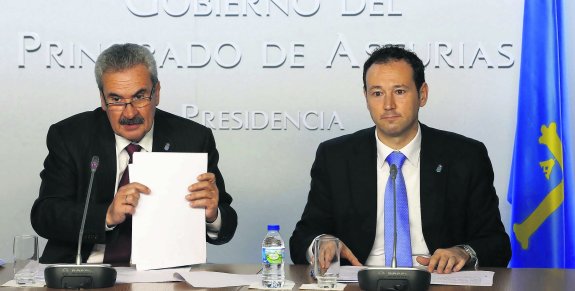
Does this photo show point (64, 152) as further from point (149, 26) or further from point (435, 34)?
point (435, 34)

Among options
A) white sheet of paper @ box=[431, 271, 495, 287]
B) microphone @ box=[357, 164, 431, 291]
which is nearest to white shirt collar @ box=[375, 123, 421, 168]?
white sheet of paper @ box=[431, 271, 495, 287]

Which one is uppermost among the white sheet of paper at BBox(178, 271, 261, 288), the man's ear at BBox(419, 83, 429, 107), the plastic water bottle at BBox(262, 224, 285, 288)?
the man's ear at BBox(419, 83, 429, 107)

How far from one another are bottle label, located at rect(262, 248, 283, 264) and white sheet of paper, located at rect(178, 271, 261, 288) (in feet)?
0.35

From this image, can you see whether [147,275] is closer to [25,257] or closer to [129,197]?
[129,197]

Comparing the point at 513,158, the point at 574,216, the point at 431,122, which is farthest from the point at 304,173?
the point at 574,216

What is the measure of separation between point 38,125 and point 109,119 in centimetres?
176

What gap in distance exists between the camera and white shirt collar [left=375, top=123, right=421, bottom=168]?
4.09m

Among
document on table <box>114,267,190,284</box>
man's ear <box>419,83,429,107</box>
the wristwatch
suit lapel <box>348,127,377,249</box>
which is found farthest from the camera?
man's ear <box>419,83,429,107</box>

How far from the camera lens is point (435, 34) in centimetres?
539

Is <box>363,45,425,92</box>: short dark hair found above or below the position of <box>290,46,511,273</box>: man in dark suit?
above

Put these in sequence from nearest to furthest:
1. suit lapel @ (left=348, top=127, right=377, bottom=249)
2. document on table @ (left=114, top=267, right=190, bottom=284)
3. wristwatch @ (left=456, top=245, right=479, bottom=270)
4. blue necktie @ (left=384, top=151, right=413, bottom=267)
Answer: document on table @ (left=114, top=267, right=190, bottom=284), wristwatch @ (left=456, top=245, right=479, bottom=270), blue necktie @ (left=384, top=151, right=413, bottom=267), suit lapel @ (left=348, top=127, right=377, bottom=249)

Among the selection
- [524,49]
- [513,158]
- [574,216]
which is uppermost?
[524,49]

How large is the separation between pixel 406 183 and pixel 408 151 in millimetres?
145

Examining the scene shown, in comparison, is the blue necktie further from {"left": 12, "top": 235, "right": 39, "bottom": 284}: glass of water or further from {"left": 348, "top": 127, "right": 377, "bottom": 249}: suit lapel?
{"left": 12, "top": 235, "right": 39, "bottom": 284}: glass of water
